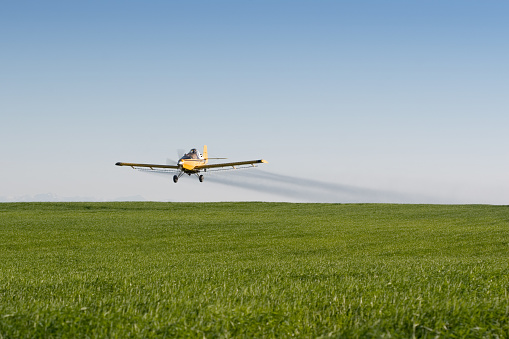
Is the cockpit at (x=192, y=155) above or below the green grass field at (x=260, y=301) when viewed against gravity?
above

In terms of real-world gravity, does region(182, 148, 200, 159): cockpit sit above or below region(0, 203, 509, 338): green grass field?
above

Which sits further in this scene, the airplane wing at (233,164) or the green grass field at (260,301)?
the airplane wing at (233,164)

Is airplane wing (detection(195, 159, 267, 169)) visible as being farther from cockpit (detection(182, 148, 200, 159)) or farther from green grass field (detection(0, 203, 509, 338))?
green grass field (detection(0, 203, 509, 338))

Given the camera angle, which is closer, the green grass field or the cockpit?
the green grass field

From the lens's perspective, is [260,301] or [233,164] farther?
[233,164]

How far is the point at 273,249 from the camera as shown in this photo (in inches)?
1085

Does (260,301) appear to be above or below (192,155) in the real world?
below

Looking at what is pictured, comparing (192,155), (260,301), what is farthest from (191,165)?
(260,301)

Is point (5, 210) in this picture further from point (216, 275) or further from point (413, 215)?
point (216, 275)

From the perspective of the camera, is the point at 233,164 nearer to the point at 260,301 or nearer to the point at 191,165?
the point at 191,165

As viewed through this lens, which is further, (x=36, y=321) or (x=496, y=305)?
(x=496, y=305)

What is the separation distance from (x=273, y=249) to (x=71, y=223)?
2175 cm

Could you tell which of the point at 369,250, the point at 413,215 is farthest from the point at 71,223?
the point at 413,215

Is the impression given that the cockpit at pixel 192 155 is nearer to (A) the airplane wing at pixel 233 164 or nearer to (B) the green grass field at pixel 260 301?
(A) the airplane wing at pixel 233 164
